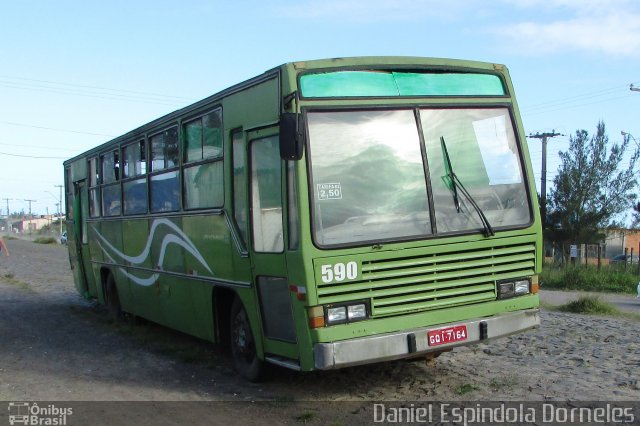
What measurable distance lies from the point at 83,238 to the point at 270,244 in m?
9.81

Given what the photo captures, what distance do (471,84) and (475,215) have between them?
4.74ft

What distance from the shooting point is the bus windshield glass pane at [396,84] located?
22.9 ft

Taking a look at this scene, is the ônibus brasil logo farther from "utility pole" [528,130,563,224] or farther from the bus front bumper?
"utility pole" [528,130,563,224]

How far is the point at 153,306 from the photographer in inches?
451

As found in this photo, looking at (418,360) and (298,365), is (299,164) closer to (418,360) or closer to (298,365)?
(298,365)

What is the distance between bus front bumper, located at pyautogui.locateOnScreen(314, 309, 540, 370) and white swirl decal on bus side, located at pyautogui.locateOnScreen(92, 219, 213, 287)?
110 inches

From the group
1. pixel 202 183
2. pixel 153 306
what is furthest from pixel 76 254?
pixel 202 183

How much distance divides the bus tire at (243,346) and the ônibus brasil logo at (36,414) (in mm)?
2013

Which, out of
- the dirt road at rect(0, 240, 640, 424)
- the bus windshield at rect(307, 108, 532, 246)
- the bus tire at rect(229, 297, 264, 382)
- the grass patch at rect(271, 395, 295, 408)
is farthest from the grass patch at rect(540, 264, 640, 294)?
the grass patch at rect(271, 395, 295, 408)

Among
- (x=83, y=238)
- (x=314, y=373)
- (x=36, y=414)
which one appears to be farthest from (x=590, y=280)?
(x=36, y=414)

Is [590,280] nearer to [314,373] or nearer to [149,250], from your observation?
[149,250]

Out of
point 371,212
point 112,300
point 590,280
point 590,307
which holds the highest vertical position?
point 371,212

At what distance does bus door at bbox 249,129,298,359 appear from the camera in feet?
23.4

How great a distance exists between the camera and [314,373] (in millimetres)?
8617
